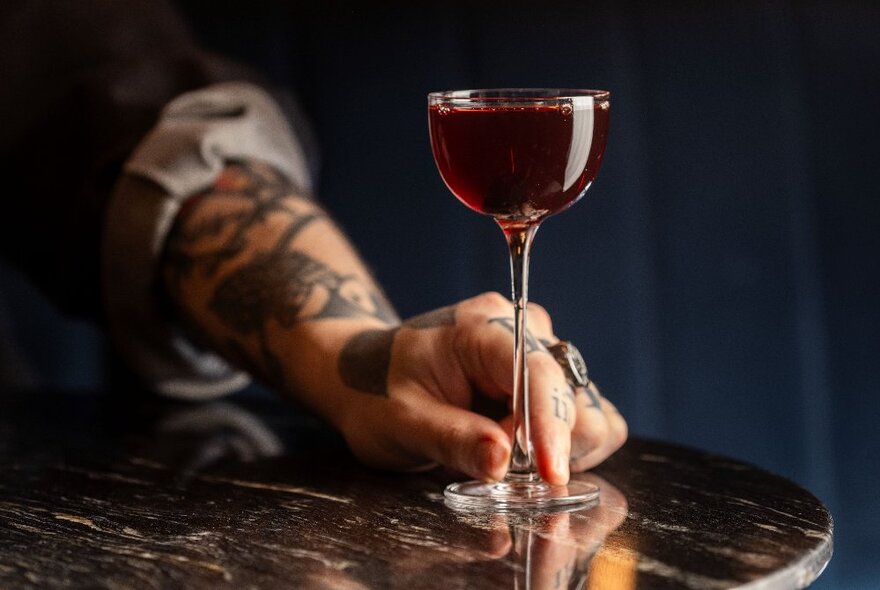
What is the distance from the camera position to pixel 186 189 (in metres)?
1.11

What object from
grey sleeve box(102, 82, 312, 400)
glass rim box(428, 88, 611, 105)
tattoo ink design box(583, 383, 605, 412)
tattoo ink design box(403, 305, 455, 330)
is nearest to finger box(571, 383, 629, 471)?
tattoo ink design box(583, 383, 605, 412)

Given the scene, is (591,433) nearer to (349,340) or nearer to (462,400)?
(462,400)

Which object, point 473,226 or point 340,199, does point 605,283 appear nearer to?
point 473,226

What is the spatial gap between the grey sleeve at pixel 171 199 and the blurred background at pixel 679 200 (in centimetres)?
38

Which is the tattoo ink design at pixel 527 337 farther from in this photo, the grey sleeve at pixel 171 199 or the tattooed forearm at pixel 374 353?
the grey sleeve at pixel 171 199

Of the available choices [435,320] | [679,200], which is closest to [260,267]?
[435,320]

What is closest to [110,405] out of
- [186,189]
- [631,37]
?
[186,189]

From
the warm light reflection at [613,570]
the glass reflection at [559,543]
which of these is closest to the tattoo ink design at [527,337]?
the glass reflection at [559,543]

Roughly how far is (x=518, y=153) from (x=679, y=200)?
0.86 meters

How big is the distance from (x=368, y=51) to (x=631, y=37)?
36cm

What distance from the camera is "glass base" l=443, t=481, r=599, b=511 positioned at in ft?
2.33

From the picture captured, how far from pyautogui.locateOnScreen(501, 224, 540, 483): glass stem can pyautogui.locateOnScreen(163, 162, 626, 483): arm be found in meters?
0.02

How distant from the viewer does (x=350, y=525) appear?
685 mm

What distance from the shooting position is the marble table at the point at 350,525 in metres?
0.58
